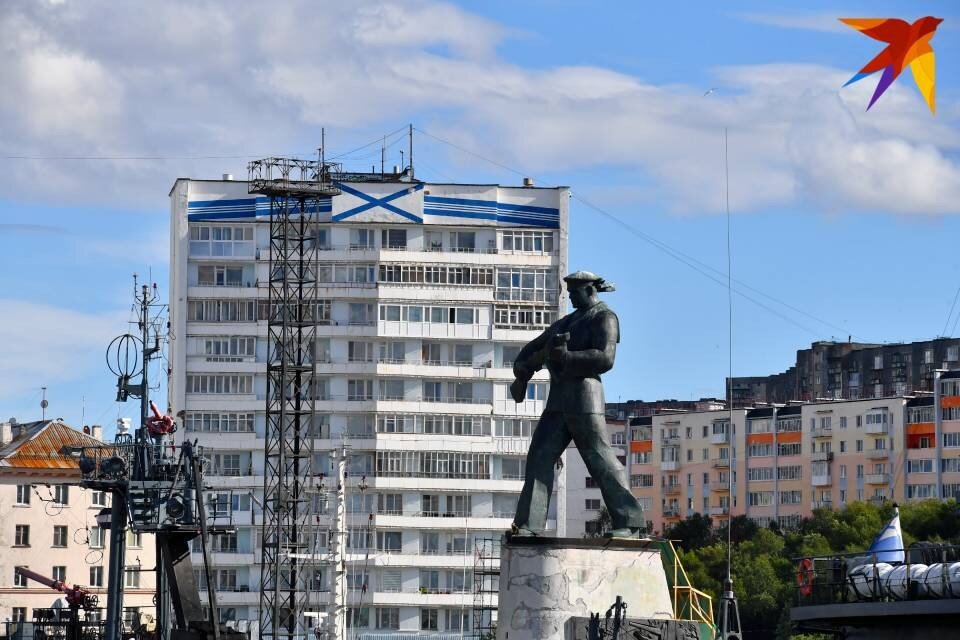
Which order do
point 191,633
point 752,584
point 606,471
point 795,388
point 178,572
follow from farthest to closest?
point 795,388, point 752,584, point 178,572, point 191,633, point 606,471

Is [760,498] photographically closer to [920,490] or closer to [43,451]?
[920,490]

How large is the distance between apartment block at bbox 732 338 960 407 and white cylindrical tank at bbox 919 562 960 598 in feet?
430

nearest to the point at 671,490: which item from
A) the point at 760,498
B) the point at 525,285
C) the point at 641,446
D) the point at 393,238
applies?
the point at 641,446

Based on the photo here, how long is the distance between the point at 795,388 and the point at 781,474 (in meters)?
26.6

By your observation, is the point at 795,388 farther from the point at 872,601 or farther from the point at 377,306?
the point at 872,601

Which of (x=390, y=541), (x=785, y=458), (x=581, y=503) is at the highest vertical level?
(x=785, y=458)

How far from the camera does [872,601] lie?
34906 millimetres

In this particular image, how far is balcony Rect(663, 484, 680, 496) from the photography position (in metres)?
168

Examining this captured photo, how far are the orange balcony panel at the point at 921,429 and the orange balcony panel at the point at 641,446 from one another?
91.4 feet

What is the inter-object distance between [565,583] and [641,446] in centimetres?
14129

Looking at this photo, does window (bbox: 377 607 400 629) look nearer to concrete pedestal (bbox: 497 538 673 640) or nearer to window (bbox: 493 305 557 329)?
window (bbox: 493 305 557 329)

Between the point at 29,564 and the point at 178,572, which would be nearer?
the point at 178,572

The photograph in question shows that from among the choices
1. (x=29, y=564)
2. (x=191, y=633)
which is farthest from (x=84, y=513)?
(x=191, y=633)

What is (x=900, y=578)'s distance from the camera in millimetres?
34250
